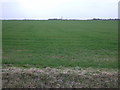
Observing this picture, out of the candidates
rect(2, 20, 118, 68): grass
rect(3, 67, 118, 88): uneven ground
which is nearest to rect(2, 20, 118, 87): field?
rect(2, 20, 118, 68): grass

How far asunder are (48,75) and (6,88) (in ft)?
5.39

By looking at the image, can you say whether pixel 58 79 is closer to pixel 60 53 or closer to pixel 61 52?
pixel 60 53

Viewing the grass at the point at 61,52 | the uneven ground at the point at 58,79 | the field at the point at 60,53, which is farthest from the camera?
the grass at the point at 61,52

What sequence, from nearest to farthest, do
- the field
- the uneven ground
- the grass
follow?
the uneven ground, the field, the grass

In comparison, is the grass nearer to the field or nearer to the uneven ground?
the field

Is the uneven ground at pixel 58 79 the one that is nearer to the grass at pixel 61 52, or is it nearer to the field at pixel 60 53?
the field at pixel 60 53

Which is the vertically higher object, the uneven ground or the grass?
the grass

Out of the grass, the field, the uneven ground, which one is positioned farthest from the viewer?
the grass

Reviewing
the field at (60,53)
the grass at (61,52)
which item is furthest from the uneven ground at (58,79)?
the grass at (61,52)

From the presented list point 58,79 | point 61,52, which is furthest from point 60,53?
point 58,79

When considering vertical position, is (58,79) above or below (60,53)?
below

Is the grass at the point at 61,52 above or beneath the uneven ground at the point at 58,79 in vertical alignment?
above

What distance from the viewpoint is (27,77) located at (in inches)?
273

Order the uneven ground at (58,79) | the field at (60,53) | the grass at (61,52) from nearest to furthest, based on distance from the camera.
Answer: the uneven ground at (58,79)
the field at (60,53)
the grass at (61,52)
